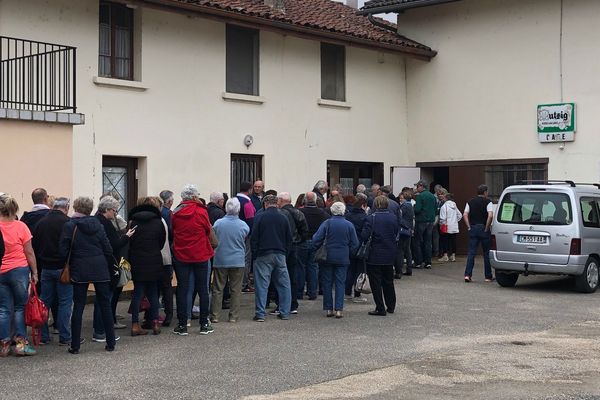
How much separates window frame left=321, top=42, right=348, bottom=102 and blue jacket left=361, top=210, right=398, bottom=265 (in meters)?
8.80

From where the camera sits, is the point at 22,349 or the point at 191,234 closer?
the point at 22,349

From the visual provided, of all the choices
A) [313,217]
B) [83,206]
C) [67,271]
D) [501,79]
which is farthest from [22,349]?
[501,79]

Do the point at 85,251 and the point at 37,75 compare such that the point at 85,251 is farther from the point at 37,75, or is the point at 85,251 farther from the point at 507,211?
the point at 507,211

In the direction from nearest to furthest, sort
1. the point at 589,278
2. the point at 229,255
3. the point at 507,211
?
the point at 229,255
the point at 589,278
the point at 507,211

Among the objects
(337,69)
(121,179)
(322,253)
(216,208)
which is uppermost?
(337,69)

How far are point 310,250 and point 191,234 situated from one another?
3.09 metres

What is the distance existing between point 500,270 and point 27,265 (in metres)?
8.90

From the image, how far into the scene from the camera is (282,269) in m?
12.1

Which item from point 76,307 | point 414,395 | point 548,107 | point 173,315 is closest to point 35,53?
point 173,315

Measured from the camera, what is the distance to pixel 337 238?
12273 mm

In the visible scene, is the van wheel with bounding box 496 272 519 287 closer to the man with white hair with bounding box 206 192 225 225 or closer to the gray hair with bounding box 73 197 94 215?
the man with white hair with bounding box 206 192 225 225

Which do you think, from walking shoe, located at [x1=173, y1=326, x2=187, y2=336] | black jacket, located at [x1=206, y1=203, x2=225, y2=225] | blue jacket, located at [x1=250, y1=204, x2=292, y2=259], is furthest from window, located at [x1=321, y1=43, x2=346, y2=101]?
walking shoe, located at [x1=173, y1=326, x2=187, y2=336]

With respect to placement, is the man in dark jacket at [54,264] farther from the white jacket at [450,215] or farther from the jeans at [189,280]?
the white jacket at [450,215]

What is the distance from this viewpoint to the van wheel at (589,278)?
15.0m
